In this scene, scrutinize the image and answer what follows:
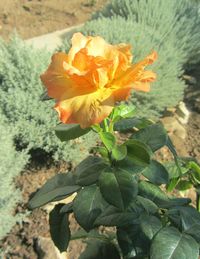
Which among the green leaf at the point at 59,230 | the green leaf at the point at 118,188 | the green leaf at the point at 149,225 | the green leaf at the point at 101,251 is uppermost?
the green leaf at the point at 118,188

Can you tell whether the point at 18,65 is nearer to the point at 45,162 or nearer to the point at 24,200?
the point at 45,162

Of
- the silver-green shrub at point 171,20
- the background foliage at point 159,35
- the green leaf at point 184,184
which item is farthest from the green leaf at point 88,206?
the silver-green shrub at point 171,20

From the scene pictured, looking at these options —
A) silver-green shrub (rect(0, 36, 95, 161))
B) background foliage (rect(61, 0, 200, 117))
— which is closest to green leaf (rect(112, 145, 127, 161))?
silver-green shrub (rect(0, 36, 95, 161))

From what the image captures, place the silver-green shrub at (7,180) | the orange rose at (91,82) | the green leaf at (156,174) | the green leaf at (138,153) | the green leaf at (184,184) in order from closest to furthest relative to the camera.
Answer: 1. the orange rose at (91,82)
2. the green leaf at (138,153)
3. the green leaf at (156,174)
4. the green leaf at (184,184)
5. the silver-green shrub at (7,180)

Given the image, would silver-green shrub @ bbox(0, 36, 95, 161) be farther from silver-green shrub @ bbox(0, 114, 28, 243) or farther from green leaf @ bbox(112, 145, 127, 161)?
green leaf @ bbox(112, 145, 127, 161)

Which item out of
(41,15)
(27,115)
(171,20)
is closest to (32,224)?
(27,115)

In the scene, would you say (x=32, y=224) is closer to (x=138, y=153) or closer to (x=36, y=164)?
(x=36, y=164)

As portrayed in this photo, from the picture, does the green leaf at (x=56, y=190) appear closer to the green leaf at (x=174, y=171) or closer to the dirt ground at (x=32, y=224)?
the green leaf at (x=174, y=171)
